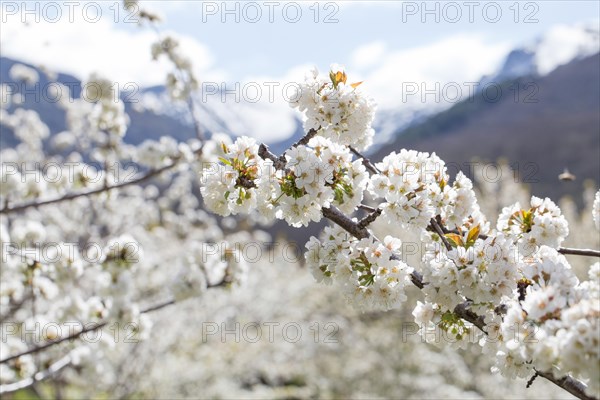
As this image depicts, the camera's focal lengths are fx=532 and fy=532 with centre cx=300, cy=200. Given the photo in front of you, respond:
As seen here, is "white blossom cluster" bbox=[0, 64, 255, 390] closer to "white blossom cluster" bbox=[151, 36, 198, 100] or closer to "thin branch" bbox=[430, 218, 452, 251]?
"white blossom cluster" bbox=[151, 36, 198, 100]

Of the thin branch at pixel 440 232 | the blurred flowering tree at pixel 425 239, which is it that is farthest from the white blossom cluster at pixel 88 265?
the thin branch at pixel 440 232

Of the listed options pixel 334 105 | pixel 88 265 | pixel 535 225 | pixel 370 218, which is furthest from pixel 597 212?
pixel 88 265

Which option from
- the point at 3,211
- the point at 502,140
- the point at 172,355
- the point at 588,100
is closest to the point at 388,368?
the point at 172,355

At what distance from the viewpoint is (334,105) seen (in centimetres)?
190

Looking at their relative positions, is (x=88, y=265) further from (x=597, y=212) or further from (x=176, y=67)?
(x=597, y=212)

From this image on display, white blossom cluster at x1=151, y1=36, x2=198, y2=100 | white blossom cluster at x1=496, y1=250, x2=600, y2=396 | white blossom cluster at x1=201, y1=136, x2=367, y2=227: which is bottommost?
white blossom cluster at x1=496, y1=250, x2=600, y2=396

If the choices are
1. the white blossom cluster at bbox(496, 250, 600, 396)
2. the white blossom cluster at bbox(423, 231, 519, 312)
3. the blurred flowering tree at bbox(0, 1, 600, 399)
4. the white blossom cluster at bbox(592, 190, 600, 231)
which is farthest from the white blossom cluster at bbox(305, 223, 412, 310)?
the white blossom cluster at bbox(592, 190, 600, 231)

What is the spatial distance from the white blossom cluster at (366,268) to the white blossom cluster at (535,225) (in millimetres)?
432

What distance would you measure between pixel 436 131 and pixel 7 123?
56.5 m

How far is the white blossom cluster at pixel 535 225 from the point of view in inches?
72.4

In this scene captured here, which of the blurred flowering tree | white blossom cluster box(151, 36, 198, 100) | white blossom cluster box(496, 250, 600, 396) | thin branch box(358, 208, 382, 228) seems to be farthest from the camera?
white blossom cluster box(151, 36, 198, 100)

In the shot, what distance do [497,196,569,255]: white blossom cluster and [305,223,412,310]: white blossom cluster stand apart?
432 mm

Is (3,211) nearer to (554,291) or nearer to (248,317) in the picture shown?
(554,291)

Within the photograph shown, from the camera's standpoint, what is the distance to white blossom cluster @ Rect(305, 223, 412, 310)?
177cm
